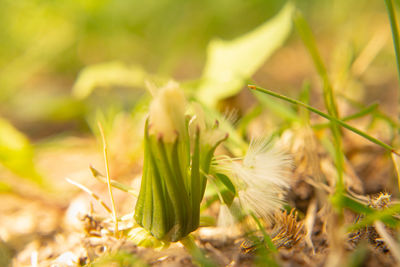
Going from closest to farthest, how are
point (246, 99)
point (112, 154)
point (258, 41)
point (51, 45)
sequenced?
point (112, 154)
point (258, 41)
point (246, 99)
point (51, 45)

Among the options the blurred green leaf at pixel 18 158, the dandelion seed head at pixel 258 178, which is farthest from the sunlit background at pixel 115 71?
the dandelion seed head at pixel 258 178

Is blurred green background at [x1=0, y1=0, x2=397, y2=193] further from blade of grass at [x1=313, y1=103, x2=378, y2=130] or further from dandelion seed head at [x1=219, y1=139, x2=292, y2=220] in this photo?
dandelion seed head at [x1=219, y1=139, x2=292, y2=220]

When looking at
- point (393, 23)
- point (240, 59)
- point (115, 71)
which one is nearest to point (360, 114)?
point (393, 23)

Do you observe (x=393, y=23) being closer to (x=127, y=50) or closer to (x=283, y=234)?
(x=283, y=234)

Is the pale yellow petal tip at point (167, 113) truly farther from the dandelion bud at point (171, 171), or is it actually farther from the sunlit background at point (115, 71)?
the sunlit background at point (115, 71)

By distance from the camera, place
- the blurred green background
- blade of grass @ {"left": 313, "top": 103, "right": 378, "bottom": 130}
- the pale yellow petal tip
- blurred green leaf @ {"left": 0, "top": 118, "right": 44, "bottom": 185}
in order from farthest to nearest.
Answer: the blurred green background → blurred green leaf @ {"left": 0, "top": 118, "right": 44, "bottom": 185} → blade of grass @ {"left": 313, "top": 103, "right": 378, "bottom": 130} → the pale yellow petal tip

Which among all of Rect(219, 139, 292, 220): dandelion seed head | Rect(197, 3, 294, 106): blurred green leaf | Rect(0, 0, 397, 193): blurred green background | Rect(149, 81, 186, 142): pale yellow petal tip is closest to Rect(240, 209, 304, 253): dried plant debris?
Rect(219, 139, 292, 220): dandelion seed head

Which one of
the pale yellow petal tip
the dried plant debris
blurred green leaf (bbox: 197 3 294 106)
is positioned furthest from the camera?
blurred green leaf (bbox: 197 3 294 106)

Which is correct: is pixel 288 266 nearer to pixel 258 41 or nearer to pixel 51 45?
pixel 258 41

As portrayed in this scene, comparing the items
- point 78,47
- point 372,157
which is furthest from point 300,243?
point 78,47
